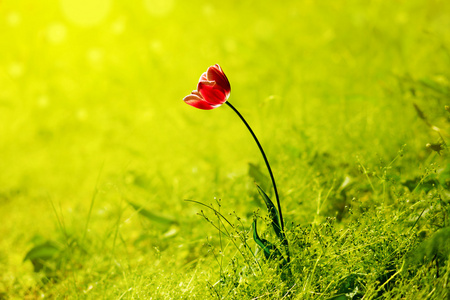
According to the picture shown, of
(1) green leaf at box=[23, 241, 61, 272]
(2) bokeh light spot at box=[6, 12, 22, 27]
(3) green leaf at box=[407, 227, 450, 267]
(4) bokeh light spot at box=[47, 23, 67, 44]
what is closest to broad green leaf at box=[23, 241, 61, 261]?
(1) green leaf at box=[23, 241, 61, 272]

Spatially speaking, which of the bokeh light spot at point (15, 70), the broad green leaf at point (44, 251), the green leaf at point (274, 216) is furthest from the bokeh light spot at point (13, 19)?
the green leaf at point (274, 216)

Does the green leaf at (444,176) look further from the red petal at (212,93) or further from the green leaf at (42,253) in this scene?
the green leaf at (42,253)

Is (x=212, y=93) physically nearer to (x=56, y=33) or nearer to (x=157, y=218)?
(x=157, y=218)

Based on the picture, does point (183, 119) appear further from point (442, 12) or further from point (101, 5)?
point (101, 5)

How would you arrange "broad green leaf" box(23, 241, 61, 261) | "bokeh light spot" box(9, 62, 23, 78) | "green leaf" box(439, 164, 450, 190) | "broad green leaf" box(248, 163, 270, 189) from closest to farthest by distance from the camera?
"green leaf" box(439, 164, 450, 190), "broad green leaf" box(248, 163, 270, 189), "broad green leaf" box(23, 241, 61, 261), "bokeh light spot" box(9, 62, 23, 78)

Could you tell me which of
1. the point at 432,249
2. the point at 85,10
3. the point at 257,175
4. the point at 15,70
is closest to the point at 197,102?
the point at 257,175

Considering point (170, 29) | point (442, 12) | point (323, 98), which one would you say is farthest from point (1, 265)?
point (442, 12)

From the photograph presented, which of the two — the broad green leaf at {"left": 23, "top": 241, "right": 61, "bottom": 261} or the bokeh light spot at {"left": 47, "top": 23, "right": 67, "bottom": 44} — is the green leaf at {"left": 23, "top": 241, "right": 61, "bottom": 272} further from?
the bokeh light spot at {"left": 47, "top": 23, "right": 67, "bottom": 44}
